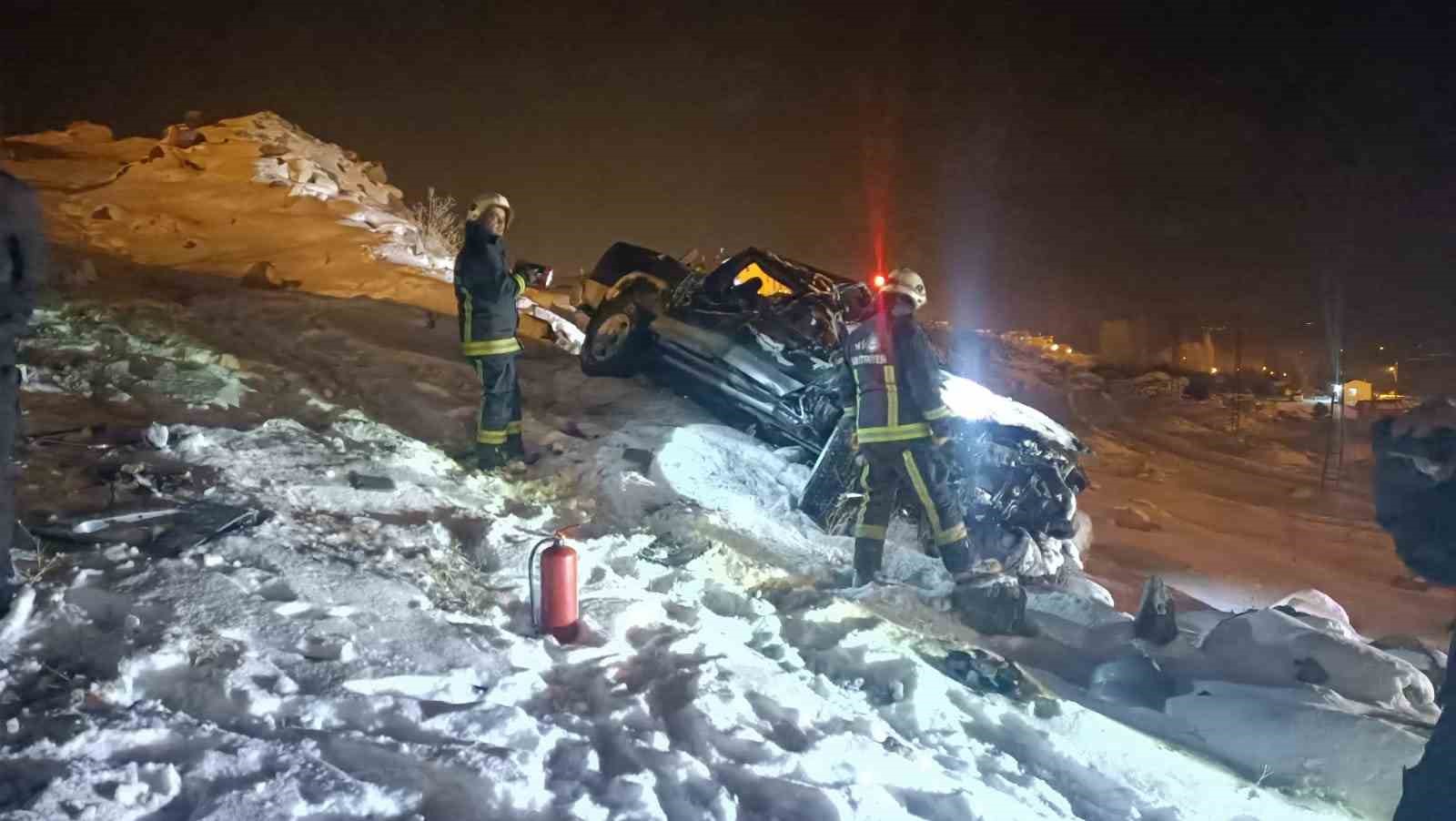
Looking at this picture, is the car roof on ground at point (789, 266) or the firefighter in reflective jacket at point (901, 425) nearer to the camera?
the firefighter in reflective jacket at point (901, 425)

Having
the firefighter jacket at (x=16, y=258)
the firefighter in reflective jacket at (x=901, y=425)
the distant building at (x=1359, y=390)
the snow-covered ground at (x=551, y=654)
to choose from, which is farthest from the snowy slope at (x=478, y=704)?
the distant building at (x=1359, y=390)

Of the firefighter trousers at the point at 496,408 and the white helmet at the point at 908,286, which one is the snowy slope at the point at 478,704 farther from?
the white helmet at the point at 908,286

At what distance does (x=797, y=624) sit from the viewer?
461cm

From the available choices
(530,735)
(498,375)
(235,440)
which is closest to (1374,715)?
(530,735)

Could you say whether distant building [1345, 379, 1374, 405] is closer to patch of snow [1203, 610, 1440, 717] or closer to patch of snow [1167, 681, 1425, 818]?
patch of snow [1203, 610, 1440, 717]

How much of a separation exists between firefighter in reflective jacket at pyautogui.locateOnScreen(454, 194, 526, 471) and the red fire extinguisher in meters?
2.47

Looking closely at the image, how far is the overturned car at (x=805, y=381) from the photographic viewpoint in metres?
6.49

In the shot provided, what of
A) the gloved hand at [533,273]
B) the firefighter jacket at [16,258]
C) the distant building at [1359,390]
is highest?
the firefighter jacket at [16,258]

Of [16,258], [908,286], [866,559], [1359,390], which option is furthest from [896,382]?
[1359,390]

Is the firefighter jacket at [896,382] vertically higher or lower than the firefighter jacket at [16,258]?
lower

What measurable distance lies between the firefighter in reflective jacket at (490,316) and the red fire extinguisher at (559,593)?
8.09ft

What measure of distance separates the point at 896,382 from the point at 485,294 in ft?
9.00

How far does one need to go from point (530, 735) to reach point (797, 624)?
1787mm

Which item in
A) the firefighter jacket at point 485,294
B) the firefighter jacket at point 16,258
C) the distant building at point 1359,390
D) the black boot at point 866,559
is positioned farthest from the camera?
the distant building at point 1359,390
